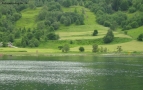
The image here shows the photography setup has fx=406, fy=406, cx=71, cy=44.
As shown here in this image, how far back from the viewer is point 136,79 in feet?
276

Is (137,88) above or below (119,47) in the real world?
above

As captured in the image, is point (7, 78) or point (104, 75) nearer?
point (7, 78)

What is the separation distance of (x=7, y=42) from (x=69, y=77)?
373 ft

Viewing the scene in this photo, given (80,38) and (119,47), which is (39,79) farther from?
(80,38)

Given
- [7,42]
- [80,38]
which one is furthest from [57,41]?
[7,42]

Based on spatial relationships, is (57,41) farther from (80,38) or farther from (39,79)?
(39,79)

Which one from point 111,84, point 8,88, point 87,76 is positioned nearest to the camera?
point 8,88

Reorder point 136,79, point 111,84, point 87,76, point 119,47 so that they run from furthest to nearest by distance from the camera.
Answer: point 119,47 < point 87,76 < point 136,79 < point 111,84

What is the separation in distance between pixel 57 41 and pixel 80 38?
11.6m

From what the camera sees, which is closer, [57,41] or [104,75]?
[104,75]

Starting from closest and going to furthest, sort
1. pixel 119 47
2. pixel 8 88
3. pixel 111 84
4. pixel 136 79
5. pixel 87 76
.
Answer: pixel 8 88, pixel 111 84, pixel 136 79, pixel 87 76, pixel 119 47

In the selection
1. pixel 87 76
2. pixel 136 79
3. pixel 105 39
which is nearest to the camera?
pixel 136 79

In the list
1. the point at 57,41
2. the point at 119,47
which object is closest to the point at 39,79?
the point at 119,47

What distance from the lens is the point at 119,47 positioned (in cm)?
17450
